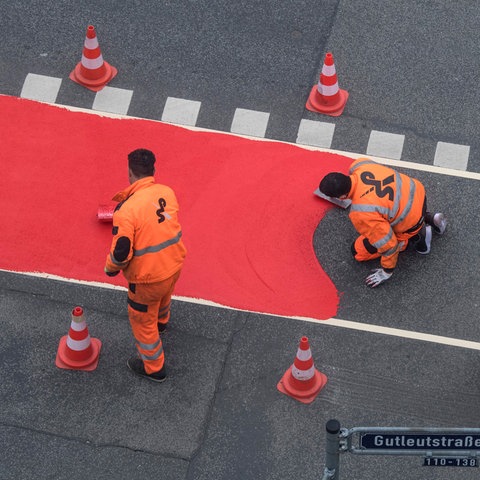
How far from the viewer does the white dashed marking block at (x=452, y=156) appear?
39.0 ft

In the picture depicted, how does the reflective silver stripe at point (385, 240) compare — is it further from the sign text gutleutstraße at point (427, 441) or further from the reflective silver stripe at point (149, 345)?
the sign text gutleutstraße at point (427, 441)

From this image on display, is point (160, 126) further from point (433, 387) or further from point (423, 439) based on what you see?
point (423, 439)

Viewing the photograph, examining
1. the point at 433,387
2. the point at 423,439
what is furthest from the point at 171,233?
the point at 423,439

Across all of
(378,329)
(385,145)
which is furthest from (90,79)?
(378,329)

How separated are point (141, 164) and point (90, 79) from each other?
3320mm

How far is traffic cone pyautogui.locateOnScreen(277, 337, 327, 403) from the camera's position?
388 inches

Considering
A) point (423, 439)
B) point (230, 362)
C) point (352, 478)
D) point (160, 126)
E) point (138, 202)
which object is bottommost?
point (423, 439)

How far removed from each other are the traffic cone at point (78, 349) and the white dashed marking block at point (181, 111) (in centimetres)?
298

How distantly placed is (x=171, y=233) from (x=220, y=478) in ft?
7.34

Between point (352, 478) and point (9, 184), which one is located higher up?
point (9, 184)

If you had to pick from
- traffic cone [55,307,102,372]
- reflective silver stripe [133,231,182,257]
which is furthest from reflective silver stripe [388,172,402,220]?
traffic cone [55,307,102,372]

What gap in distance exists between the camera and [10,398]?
10086mm

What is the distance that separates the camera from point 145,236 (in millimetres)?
9312

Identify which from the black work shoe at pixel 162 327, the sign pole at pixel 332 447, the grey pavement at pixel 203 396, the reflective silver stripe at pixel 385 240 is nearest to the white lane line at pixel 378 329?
the grey pavement at pixel 203 396
